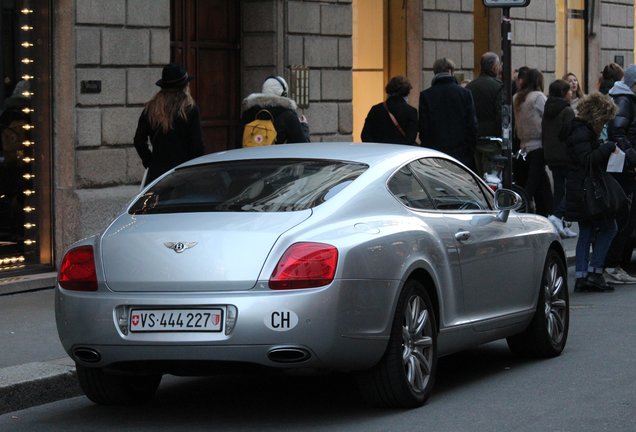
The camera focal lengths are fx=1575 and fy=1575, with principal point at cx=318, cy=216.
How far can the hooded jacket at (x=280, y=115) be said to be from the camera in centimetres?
1311

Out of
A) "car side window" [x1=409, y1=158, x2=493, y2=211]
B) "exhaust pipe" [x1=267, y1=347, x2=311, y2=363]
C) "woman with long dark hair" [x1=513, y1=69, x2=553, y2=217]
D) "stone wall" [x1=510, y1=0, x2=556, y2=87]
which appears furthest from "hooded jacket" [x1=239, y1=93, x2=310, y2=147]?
"stone wall" [x1=510, y1=0, x2=556, y2=87]

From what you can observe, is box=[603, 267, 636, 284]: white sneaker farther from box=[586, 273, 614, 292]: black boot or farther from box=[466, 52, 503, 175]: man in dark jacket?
box=[466, 52, 503, 175]: man in dark jacket

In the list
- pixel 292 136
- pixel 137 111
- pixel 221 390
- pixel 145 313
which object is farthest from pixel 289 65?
pixel 145 313

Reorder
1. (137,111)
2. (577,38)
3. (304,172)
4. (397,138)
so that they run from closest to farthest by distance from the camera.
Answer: (304,172) → (137,111) → (397,138) → (577,38)

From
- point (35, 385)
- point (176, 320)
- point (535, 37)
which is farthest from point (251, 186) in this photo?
point (535, 37)

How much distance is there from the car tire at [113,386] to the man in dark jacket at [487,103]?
31.0 ft

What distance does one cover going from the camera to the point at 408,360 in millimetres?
7840

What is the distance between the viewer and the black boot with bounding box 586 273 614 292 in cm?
1361

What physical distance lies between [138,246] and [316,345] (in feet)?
3.35

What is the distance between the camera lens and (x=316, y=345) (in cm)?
724

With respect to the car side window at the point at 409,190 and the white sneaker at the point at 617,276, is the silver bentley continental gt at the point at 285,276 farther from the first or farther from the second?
the white sneaker at the point at 617,276

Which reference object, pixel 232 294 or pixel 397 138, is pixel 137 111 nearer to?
pixel 397 138

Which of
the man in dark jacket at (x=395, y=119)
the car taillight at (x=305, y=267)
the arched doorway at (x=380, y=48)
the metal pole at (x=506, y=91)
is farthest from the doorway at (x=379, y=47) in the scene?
the car taillight at (x=305, y=267)

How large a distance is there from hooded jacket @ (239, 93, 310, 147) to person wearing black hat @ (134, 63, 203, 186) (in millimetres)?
990
